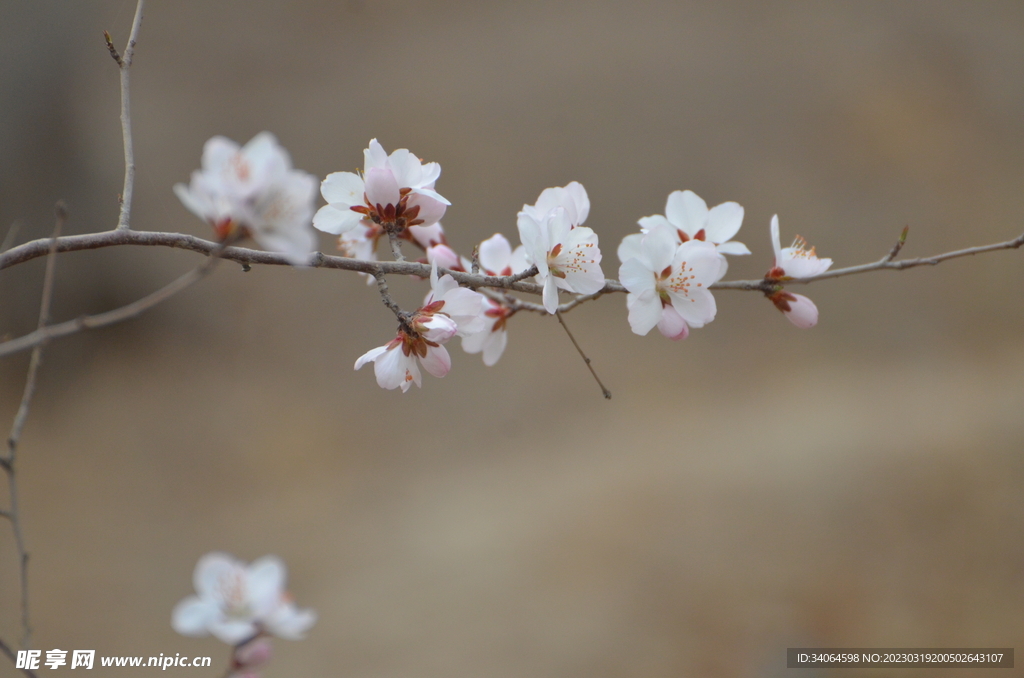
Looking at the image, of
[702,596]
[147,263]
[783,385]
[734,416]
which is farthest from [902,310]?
[147,263]

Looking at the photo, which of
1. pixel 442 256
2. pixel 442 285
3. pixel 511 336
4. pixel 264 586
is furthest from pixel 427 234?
pixel 511 336

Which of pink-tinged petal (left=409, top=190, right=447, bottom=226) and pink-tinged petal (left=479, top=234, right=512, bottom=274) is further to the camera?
pink-tinged petal (left=479, top=234, right=512, bottom=274)

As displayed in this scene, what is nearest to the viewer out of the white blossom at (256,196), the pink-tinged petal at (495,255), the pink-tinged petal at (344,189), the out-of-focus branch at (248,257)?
the white blossom at (256,196)

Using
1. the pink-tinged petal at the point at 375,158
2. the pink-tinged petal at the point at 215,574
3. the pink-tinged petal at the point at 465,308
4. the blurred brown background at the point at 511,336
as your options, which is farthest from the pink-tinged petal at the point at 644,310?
the blurred brown background at the point at 511,336

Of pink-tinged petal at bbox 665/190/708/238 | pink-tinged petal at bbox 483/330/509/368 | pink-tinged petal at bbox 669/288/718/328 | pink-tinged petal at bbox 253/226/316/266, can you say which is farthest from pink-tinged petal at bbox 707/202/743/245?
pink-tinged petal at bbox 253/226/316/266

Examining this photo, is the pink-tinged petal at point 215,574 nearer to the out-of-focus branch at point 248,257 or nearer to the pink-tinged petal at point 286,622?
the pink-tinged petal at point 286,622

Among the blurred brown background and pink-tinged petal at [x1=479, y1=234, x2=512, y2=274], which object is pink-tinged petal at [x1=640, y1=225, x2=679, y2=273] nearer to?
pink-tinged petal at [x1=479, y1=234, x2=512, y2=274]

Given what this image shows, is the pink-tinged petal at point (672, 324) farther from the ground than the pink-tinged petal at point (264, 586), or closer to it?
farther from the ground
